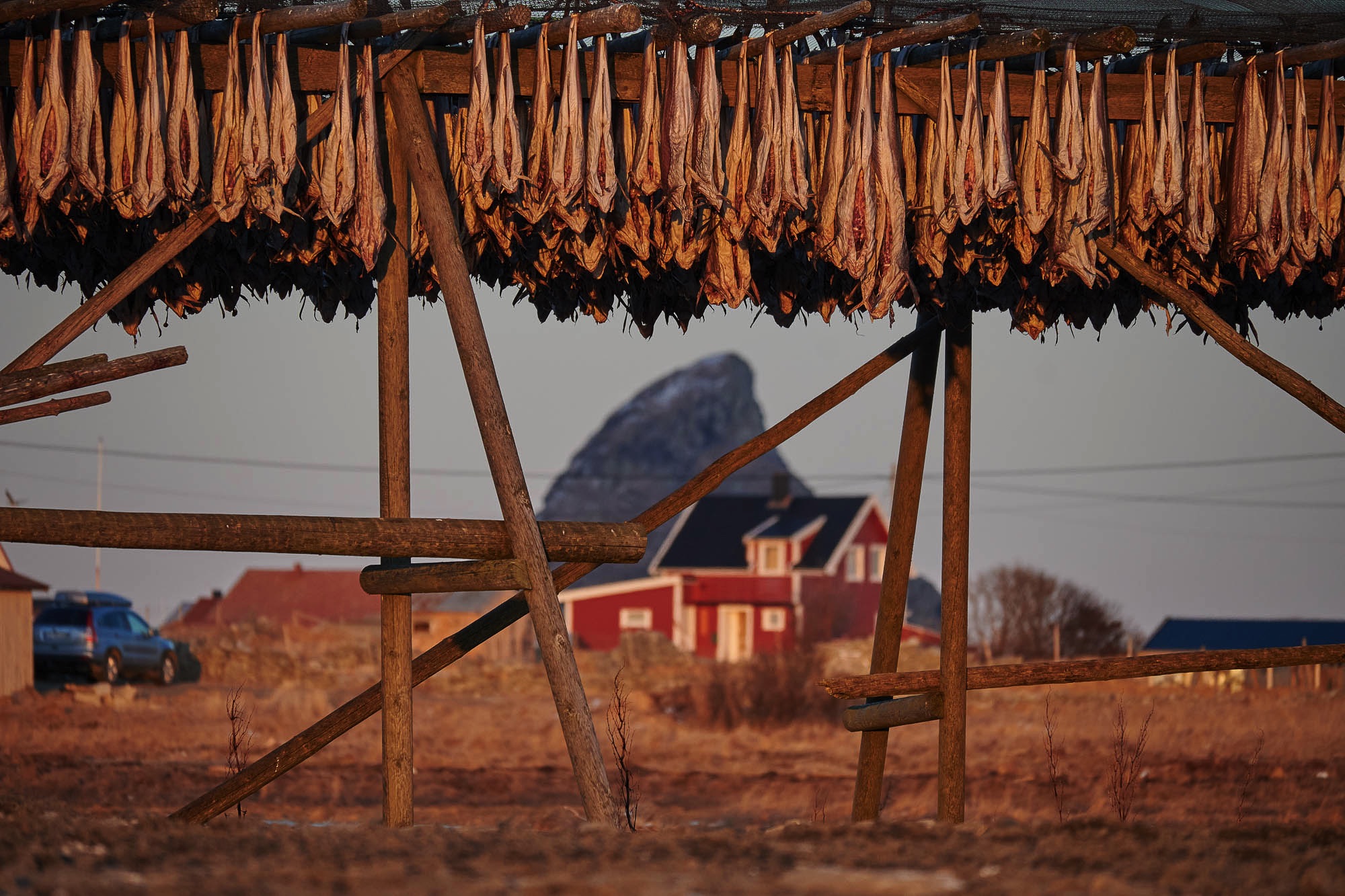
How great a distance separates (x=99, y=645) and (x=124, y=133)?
2610 cm

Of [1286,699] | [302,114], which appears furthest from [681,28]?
[1286,699]

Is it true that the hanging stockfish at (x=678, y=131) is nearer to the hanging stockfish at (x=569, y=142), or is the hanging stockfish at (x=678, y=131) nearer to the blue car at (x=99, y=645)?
the hanging stockfish at (x=569, y=142)

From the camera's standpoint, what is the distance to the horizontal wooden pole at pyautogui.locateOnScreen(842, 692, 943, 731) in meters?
6.82

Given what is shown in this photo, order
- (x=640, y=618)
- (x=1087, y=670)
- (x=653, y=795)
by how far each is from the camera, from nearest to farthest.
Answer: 1. (x=1087, y=670)
2. (x=653, y=795)
3. (x=640, y=618)

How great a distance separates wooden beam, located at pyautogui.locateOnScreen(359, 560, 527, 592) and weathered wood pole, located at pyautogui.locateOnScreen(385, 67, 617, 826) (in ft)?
0.23

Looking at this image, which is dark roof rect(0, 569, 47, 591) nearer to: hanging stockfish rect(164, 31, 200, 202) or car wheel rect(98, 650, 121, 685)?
car wheel rect(98, 650, 121, 685)

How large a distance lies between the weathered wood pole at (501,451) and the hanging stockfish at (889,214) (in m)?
1.68

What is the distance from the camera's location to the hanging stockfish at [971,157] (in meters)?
5.80

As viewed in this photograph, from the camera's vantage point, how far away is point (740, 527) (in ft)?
165

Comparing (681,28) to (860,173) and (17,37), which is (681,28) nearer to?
(860,173)

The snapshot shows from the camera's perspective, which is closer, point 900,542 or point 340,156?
point 340,156

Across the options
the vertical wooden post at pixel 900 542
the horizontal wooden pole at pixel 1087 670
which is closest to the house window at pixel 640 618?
the vertical wooden post at pixel 900 542

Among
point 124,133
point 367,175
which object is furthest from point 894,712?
point 124,133

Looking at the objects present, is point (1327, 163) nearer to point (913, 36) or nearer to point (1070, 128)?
point (1070, 128)
